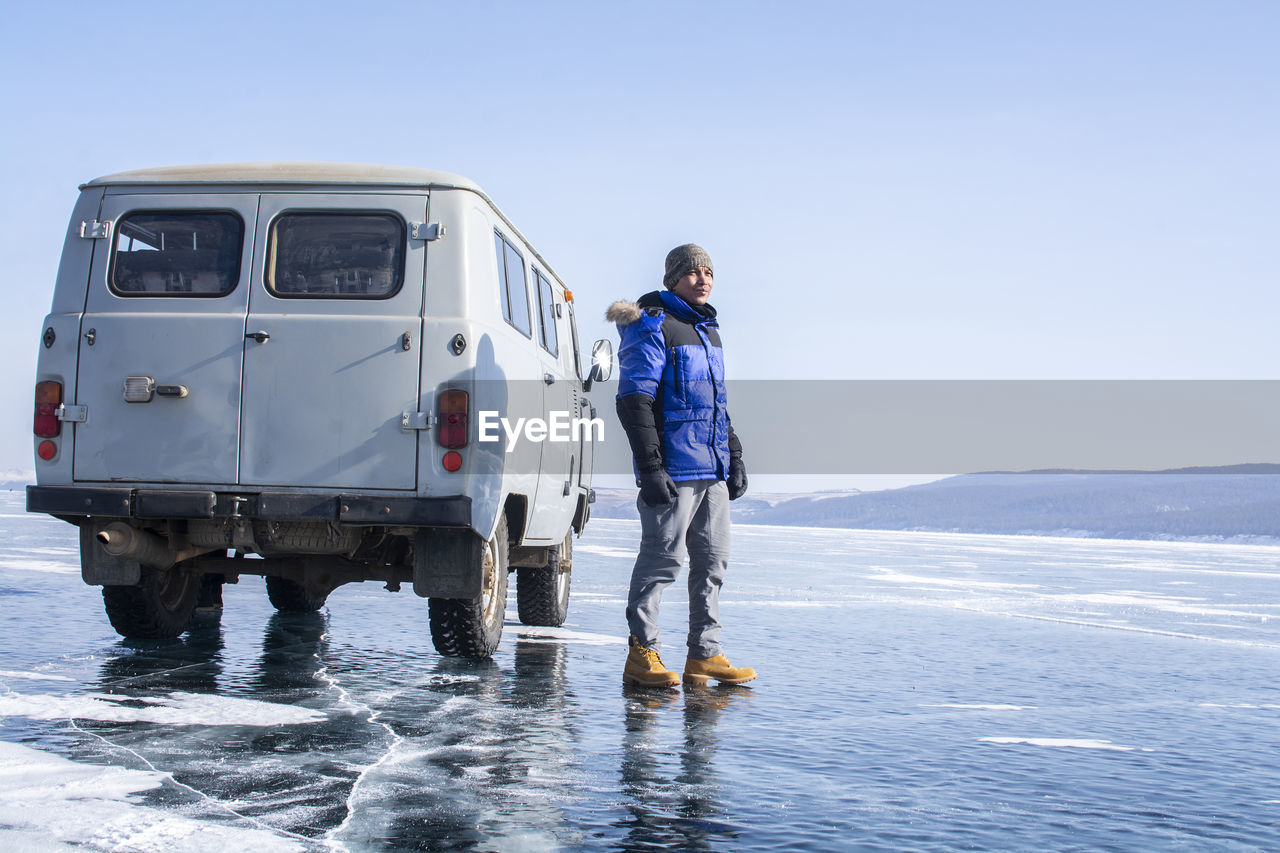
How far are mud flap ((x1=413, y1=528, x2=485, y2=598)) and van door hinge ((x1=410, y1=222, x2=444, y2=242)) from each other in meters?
1.38

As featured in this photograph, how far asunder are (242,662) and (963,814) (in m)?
4.03

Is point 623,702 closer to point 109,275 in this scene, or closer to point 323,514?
point 323,514

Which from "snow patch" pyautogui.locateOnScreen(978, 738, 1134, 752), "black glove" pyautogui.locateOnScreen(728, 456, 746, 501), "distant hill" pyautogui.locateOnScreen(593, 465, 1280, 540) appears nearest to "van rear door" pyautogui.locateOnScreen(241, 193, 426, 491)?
"black glove" pyautogui.locateOnScreen(728, 456, 746, 501)

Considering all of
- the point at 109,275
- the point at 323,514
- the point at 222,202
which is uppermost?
the point at 222,202

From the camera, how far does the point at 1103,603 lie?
11852mm

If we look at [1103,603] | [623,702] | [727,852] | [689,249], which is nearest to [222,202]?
[689,249]

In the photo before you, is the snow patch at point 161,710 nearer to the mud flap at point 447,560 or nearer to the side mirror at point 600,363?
the mud flap at point 447,560

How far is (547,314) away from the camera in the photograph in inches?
303

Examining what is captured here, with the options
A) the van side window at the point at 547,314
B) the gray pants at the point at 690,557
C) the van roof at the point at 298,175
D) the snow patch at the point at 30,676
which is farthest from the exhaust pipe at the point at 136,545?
the van side window at the point at 547,314

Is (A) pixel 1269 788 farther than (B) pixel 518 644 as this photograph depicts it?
No

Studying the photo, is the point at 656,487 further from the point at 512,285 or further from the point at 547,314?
the point at 547,314

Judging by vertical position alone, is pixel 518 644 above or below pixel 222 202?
below

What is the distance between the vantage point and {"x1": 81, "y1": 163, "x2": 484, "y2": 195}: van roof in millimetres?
5590

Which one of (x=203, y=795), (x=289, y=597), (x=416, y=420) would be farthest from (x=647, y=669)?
(x=289, y=597)
